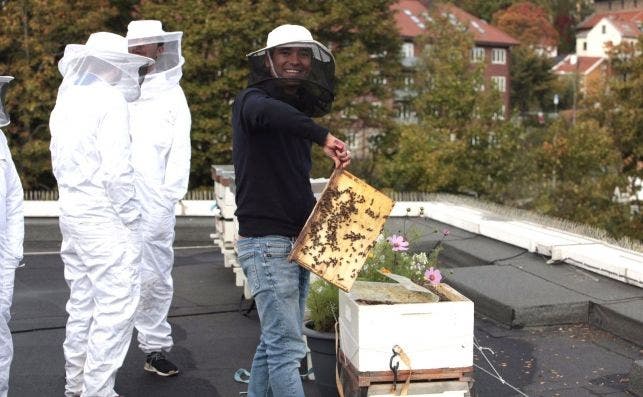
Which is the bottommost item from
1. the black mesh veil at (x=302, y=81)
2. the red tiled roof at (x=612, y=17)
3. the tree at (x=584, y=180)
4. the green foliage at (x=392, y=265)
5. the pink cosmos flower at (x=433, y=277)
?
the tree at (x=584, y=180)

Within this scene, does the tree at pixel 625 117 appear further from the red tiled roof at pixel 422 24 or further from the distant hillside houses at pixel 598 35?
the distant hillside houses at pixel 598 35

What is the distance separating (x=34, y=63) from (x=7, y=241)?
16.0m

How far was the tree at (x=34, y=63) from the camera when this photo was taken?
18.1 meters

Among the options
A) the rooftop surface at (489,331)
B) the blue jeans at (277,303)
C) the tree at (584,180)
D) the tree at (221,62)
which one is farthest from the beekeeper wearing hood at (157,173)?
the tree at (584,180)

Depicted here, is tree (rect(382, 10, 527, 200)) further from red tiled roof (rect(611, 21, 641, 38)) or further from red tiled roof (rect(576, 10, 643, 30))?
red tiled roof (rect(576, 10, 643, 30))

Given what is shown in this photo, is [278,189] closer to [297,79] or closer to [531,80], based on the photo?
[297,79]

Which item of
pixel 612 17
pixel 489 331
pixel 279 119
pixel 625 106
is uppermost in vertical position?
pixel 612 17

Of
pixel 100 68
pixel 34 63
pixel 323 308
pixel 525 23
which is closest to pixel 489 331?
pixel 323 308

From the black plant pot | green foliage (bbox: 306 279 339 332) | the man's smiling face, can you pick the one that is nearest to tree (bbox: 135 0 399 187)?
green foliage (bbox: 306 279 339 332)

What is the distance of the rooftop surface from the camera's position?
14.5 feet

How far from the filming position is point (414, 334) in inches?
133

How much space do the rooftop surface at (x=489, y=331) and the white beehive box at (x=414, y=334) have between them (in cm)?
100

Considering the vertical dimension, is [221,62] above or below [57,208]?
above

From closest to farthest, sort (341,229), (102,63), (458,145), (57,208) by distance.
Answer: (341,229) → (102,63) → (57,208) → (458,145)
